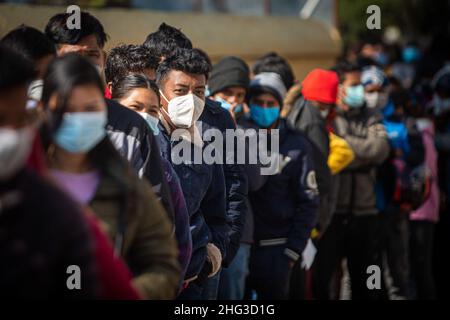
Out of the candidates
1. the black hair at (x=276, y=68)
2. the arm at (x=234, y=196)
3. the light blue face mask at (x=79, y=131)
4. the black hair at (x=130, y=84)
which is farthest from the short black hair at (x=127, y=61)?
the black hair at (x=276, y=68)

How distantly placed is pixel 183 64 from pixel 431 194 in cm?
378

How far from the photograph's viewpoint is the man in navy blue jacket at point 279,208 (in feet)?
18.6

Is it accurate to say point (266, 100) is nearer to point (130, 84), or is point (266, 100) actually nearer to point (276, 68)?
point (276, 68)

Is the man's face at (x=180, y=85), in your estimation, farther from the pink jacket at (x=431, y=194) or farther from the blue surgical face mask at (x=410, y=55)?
the blue surgical face mask at (x=410, y=55)

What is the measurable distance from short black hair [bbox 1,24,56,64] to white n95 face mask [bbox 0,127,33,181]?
1.68 metres

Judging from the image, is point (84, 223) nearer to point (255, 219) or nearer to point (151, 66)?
point (151, 66)

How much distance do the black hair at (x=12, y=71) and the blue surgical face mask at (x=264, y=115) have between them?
11.6ft

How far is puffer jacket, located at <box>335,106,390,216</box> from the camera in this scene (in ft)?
21.7

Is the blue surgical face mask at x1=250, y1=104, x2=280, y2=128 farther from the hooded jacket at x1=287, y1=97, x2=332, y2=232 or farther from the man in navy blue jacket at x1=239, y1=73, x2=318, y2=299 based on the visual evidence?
the hooded jacket at x1=287, y1=97, x2=332, y2=232

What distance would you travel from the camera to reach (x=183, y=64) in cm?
440

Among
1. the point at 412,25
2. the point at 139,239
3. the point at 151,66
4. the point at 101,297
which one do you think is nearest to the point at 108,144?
the point at 139,239

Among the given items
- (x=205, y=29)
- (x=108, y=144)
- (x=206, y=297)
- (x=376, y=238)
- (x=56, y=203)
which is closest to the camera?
(x=56, y=203)

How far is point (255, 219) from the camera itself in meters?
5.72
